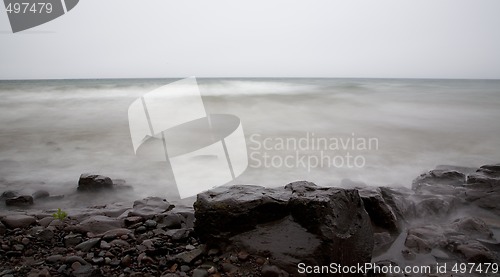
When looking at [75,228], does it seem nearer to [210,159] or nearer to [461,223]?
[210,159]

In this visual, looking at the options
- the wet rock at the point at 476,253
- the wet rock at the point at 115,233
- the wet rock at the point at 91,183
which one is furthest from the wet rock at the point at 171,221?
the wet rock at the point at 476,253

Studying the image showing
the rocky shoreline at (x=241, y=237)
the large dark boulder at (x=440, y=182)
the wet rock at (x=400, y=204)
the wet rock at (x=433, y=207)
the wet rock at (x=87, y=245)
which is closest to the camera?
the rocky shoreline at (x=241, y=237)

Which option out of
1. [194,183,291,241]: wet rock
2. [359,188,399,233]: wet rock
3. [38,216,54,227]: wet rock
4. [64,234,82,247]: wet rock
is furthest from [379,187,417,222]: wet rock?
[38,216,54,227]: wet rock

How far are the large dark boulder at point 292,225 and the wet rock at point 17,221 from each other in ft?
5.75

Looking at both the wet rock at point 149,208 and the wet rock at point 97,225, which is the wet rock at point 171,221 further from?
the wet rock at point 97,225

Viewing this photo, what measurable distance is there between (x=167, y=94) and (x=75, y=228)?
1792 cm

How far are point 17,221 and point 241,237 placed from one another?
2.29m

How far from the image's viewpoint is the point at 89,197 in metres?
4.66

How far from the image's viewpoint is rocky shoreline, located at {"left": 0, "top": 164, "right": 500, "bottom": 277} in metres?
2.65

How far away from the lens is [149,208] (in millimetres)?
3814

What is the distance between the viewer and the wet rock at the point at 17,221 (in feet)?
10.7

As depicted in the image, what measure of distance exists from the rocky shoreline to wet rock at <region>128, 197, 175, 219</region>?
0.07ft

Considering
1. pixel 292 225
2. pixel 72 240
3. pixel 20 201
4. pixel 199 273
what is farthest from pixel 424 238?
pixel 20 201

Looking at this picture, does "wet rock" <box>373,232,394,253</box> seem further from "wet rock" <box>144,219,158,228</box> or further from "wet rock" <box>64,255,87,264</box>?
"wet rock" <box>64,255,87,264</box>
